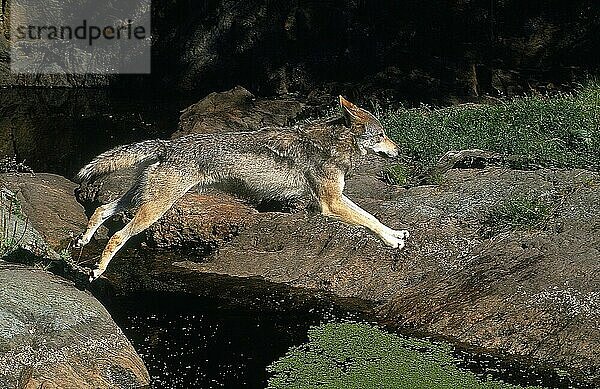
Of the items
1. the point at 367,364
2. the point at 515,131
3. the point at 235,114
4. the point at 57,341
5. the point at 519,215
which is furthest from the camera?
the point at 235,114

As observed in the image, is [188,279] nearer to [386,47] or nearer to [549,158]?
[549,158]

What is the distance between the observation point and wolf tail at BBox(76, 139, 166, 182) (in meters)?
Result: 8.76

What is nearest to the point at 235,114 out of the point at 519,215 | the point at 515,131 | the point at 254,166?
the point at 515,131

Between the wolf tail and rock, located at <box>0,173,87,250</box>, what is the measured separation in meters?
1.45

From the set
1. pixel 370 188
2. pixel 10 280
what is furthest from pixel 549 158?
pixel 10 280

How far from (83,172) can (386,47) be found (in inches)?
476

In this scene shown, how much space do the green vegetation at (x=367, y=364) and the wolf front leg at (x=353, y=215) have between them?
114 centimetres

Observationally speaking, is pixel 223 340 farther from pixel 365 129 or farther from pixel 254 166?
pixel 365 129

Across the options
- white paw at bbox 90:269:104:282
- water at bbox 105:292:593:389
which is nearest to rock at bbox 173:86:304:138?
white paw at bbox 90:269:104:282

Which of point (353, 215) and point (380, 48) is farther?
point (380, 48)

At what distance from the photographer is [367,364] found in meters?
7.30

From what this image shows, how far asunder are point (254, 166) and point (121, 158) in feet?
3.98

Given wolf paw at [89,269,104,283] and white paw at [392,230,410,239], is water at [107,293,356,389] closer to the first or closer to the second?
wolf paw at [89,269,104,283]

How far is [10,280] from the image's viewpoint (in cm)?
696
